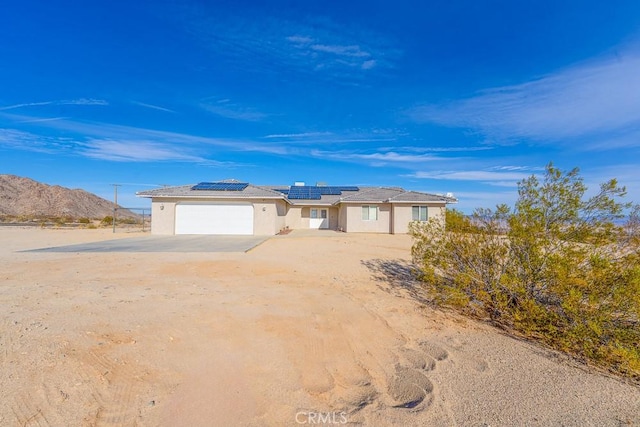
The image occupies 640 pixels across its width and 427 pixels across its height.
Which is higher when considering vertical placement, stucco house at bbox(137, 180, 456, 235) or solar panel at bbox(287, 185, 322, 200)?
solar panel at bbox(287, 185, 322, 200)

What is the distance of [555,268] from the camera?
438 cm

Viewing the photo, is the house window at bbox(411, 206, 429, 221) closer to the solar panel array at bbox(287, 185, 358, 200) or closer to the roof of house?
the roof of house

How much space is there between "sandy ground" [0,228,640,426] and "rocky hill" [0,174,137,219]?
7018 cm

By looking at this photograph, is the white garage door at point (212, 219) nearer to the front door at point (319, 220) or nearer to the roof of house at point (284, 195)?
the roof of house at point (284, 195)

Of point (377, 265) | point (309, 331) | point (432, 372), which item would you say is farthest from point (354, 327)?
point (377, 265)

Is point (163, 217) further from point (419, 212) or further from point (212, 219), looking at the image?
point (419, 212)

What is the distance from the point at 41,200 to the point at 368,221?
245 ft

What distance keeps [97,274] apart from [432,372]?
8228 millimetres

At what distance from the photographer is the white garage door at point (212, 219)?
20188mm

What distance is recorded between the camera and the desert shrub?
393 centimetres

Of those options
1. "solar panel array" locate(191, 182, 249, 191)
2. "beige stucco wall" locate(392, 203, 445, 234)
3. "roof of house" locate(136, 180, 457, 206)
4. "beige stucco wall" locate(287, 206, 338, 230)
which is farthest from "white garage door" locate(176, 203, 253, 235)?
"beige stucco wall" locate(392, 203, 445, 234)

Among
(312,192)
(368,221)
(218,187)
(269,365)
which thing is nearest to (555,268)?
(269,365)

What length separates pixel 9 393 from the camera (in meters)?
2.93

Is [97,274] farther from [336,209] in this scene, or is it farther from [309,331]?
[336,209]
